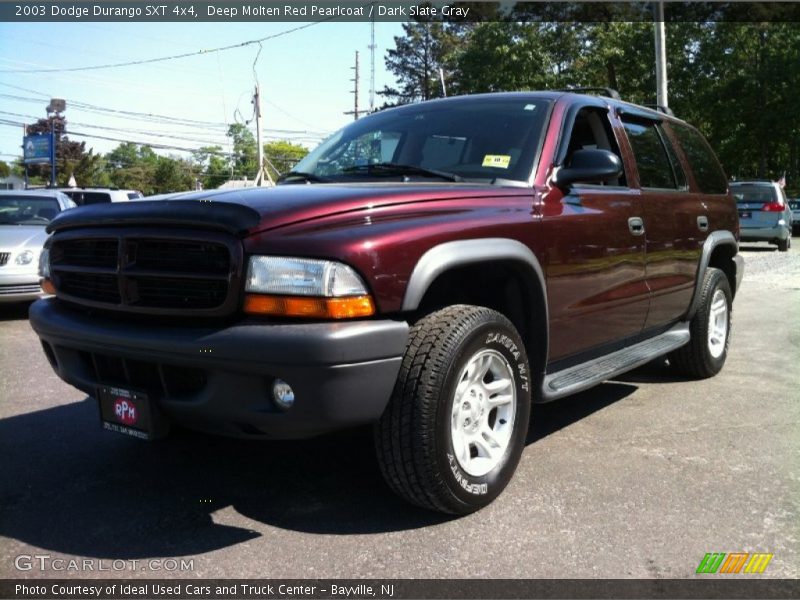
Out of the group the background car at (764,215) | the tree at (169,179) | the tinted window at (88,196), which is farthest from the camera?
the tree at (169,179)

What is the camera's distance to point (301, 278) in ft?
8.11

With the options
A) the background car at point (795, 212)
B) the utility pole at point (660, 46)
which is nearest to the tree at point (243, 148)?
the background car at point (795, 212)

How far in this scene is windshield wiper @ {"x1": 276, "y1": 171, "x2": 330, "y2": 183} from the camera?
379 centimetres

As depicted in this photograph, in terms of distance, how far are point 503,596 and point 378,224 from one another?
133 cm

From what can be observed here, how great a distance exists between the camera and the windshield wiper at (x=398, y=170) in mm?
3424

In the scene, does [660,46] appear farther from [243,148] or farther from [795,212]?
[243,148]

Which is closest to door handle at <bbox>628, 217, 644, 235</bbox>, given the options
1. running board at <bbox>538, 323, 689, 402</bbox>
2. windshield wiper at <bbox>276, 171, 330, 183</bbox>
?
running board at <bbox>538, 323, 689, 402</bbox>

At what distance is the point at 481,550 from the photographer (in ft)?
8.57

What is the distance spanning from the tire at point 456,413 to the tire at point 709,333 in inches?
97.2

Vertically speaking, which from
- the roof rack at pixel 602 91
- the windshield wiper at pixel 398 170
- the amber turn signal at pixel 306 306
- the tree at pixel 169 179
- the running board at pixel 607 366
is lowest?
the running board at pixel 607 366

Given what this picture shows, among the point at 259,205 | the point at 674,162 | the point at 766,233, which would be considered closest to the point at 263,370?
the point at 259,205

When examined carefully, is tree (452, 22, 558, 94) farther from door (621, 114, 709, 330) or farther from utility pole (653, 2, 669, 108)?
door (621, 114, 709, 330)

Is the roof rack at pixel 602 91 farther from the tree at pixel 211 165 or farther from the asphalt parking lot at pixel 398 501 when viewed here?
the tree at pixel 211 165

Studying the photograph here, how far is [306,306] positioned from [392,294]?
31cm
